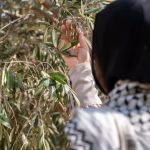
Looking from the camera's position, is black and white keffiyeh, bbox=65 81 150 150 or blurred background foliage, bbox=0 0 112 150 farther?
blurred background foliage, bbox=0 0 112 150

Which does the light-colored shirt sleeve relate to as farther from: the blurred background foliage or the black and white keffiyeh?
the blurred background foliage

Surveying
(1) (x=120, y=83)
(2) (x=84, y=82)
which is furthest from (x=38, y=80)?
(1) (x=120, y=83)

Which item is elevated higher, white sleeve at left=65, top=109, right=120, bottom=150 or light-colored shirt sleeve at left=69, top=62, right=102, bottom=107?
white sleeve at left=65, top=109, right=120, bottom=150

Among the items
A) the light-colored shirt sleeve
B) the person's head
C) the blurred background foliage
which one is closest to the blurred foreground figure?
the person's head

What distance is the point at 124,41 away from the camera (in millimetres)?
1031

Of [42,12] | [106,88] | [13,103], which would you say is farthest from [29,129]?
[106,88]

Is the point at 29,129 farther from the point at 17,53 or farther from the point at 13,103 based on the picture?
the point at 17,53

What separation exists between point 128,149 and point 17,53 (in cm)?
208

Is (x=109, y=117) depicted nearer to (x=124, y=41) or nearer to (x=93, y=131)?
(x=93, y=131)

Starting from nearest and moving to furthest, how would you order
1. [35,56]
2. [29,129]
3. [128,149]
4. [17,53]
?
[128,149], [29,129], [35,56], [17,53]

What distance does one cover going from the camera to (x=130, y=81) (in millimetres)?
1034

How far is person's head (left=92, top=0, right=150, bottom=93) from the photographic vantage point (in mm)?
1016

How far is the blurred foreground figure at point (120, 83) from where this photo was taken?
0.98 m

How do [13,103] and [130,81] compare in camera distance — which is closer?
[130,81]
